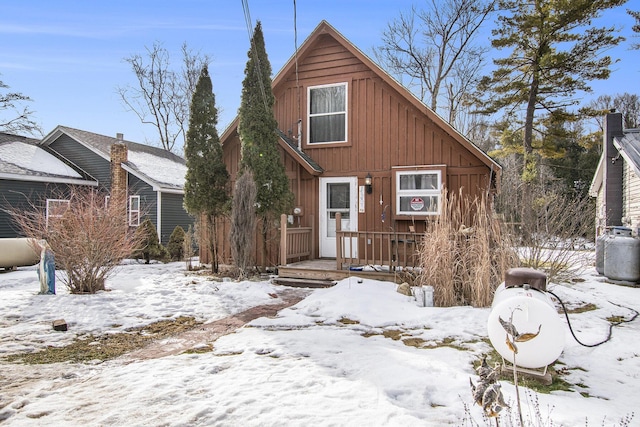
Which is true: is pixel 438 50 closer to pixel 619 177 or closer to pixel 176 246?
pixel 619 177

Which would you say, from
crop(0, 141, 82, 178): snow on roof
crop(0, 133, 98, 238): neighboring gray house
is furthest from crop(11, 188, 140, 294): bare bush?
crop(0, 141, 82, 178): snow on roof

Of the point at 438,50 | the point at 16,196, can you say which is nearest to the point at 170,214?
the point at 16,196

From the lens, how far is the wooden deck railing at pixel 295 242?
29.6 ft

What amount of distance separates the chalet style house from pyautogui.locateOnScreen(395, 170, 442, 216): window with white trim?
0.02 meters

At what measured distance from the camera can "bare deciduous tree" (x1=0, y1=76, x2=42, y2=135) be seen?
2220cm

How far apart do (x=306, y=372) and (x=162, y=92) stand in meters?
27.5

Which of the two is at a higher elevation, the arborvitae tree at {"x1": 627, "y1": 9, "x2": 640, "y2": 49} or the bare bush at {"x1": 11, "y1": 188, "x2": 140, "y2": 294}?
the arborvitae tree at {"x1": 627, "y1": 9, "x2": 640, "y2": 49}

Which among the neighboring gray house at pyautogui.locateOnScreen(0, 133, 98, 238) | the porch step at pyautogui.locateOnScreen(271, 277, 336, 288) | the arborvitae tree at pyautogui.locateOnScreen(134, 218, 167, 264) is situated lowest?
the porch step at pyautogui.locateOnScreen(271, 277, 336, 288)

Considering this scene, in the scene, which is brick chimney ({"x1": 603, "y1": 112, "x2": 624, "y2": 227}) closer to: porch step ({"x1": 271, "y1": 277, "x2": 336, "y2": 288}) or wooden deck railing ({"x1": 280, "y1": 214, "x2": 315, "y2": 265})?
wooden deck railing ({"x1": 280, "y1": 214, "x2": 315, "y2": 265})

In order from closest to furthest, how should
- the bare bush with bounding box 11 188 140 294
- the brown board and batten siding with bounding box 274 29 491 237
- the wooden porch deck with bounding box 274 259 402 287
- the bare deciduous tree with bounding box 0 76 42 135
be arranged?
1. the bare bush with bounding box 11 188 140 294
2. the wooden porch deck with bounding box 274 259 402 287
3. the brown board and batten siding with bounding box 274 29 491 237
4. the bare deciduous tree with bounding box 0 76 42 135

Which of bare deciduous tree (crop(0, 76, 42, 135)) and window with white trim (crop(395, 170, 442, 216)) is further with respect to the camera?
bare deciduous tree (crop(0, 76, 42, 135))

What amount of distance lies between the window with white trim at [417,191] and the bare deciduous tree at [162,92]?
21.2m

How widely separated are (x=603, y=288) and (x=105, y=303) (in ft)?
31.9

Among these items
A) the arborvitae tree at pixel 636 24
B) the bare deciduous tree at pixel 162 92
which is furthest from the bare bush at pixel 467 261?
the bare deciduous tree at pixel 162 92
